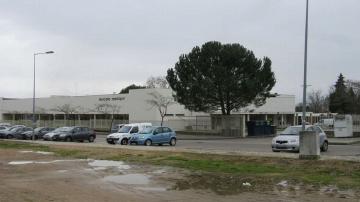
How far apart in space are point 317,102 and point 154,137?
361 feet

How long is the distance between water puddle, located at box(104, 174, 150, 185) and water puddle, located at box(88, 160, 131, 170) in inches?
113

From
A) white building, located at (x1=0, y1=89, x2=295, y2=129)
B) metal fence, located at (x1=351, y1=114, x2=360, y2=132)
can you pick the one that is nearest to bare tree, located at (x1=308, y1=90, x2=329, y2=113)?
white building, located at (x1=0, y1=89, x2=295, y2=129)

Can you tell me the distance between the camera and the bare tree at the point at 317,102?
464 feet

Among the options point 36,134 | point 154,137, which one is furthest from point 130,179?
point 36,134

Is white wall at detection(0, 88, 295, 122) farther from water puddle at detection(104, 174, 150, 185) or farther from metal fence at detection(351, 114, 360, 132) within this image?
water puddle at detection(104, 174, 150, 185)

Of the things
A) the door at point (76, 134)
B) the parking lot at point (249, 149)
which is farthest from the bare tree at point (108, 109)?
the parking lot at point (249, 149)

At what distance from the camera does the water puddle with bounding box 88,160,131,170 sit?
72.6ft

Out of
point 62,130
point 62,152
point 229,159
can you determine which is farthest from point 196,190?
point 62,130

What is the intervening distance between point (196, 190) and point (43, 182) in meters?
4.89

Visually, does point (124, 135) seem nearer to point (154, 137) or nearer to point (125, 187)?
point (154, 137)

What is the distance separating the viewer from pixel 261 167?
67.1ft

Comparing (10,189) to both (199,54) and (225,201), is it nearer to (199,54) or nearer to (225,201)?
(225,201)

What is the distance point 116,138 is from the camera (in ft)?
146

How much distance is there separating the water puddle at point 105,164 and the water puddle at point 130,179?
Result: 2872 mm
